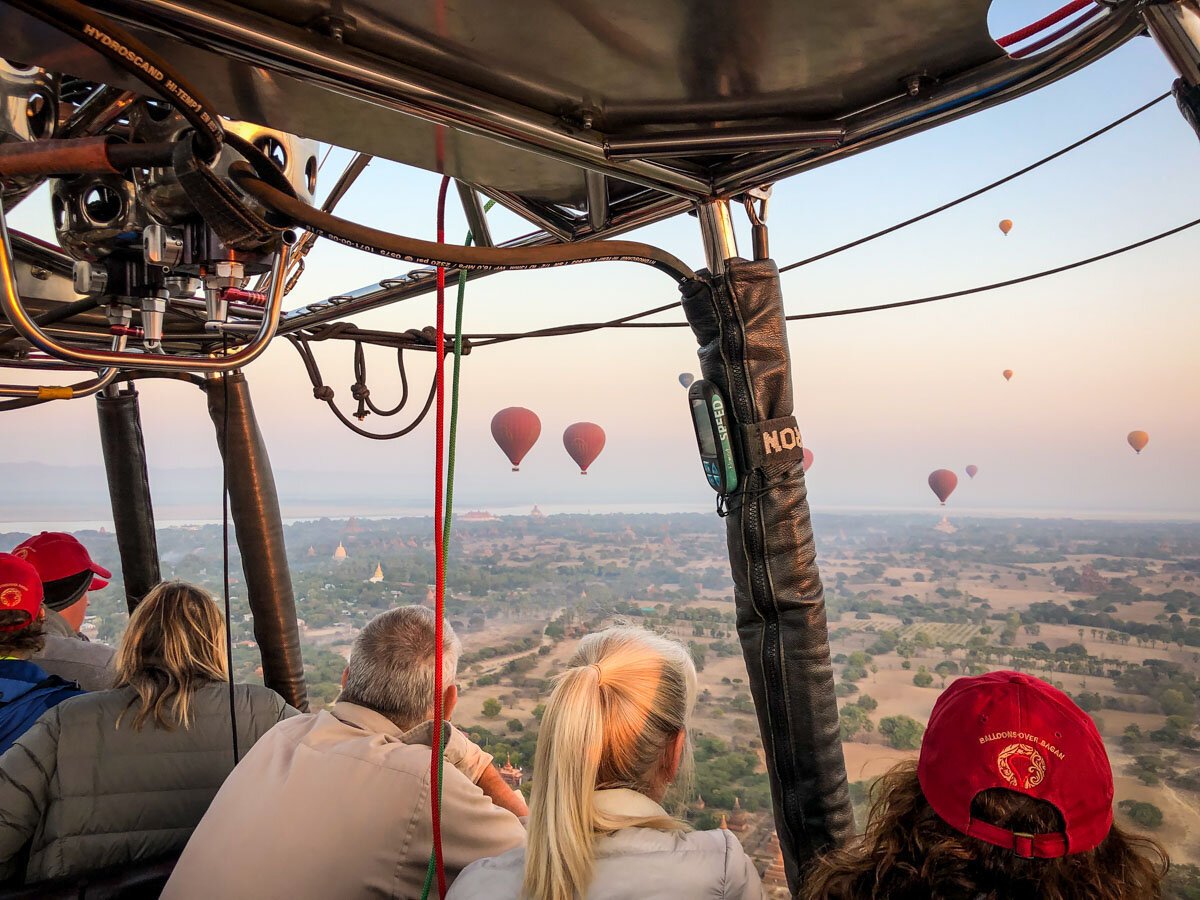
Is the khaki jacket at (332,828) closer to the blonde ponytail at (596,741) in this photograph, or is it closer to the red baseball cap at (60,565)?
the blonde ponytail at (596,741)

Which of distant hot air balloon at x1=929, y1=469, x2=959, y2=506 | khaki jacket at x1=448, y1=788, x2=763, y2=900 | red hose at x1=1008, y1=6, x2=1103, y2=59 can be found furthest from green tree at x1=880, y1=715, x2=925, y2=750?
distant hot air balloon at x1=929, y1=469, x2=959, y2=506

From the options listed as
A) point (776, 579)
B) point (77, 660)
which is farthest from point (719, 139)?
point (77, 660)

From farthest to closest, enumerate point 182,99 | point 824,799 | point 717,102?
point 824,799, point 717,102, point 182,99

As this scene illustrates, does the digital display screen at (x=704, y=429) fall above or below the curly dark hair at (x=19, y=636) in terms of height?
above

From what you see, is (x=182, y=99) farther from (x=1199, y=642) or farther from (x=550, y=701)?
(x=1199, y=642)

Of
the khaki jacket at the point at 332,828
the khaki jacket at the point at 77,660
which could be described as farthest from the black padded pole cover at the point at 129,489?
the khaki jacket at the point at 332,828

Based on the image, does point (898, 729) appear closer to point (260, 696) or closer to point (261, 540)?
point (260, 696)

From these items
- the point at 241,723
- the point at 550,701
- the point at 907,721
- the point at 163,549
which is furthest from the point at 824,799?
the point at 163,549
